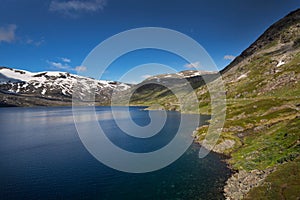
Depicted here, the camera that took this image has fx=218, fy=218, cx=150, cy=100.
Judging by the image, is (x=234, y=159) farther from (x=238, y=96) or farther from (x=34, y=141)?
(x=238, y=96)

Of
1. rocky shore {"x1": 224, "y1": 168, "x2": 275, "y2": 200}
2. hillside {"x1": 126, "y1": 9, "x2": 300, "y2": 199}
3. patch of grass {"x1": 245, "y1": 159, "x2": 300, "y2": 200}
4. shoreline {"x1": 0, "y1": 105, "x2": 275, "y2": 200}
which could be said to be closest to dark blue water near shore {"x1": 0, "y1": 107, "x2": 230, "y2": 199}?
shoreline {"x1": 0, "y1": 105, "x2": 275, "y2": 200}

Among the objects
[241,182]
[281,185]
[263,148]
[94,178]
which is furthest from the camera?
[263,148]

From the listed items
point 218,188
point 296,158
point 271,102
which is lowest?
point 218,188

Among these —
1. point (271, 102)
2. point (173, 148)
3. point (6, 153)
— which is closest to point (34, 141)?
point (6, 153)

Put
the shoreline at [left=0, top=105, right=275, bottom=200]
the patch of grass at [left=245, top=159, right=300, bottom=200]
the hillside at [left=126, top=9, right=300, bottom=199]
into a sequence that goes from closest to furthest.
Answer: the patch of grass at [left=245, top=159, right=300, bottom=200] < the hillside at [left=126, top=9, right=300, bottom=199] < the shoreline at [left=0, top=105, right=275, bottom=200]

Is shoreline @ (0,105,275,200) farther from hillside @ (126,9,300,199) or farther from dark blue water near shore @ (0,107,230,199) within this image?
dark blue water near shore @ (0,107,230,199)

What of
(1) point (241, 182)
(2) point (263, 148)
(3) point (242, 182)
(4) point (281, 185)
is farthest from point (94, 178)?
(2) point (263, 148)

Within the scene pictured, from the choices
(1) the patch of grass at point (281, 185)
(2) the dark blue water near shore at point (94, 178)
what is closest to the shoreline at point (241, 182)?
(2) the dark blue water near shore at point (94, 178)

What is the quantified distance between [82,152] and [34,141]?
123ft

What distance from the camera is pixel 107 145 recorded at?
3814 inches

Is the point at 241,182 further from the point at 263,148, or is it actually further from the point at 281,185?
the point at 263,148

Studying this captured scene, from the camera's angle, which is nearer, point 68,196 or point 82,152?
point 68,196

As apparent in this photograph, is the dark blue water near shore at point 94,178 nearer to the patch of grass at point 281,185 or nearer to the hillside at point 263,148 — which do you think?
the hillside at point 263,148

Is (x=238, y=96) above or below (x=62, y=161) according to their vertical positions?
above
